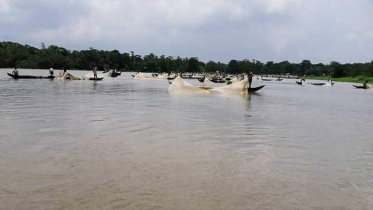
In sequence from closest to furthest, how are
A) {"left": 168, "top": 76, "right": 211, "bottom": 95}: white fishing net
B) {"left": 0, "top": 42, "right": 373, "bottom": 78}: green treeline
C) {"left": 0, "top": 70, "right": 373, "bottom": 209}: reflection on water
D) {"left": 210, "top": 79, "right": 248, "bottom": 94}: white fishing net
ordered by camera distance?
1. {"left": 0, "top": 70, "right": 373, "bottom": 209}: reflection on water
2. {"left": 168, "top": 76, "right": 211, "bottom": 95}: white fishing net
3. {"left": 210, "top": 79, "right": 248, "bottom": 94}: white fishing net
4. {"left": 0, "top": 42, "right": 373, "bottom": 78}: green treeline

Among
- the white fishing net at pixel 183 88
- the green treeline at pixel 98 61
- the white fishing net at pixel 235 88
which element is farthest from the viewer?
the green treeline at pixel 98 61

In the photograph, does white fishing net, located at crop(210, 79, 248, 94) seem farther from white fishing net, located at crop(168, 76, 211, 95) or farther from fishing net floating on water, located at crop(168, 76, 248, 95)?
white fishing net, located at crop(168, 76, 211, 95)

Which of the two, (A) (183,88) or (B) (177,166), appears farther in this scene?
(A) (183,88)

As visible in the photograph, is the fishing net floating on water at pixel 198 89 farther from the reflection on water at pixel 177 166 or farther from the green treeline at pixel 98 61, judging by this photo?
the green treeline at pixel 98 61

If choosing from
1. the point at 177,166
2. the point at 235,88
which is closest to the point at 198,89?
the point at 235,88

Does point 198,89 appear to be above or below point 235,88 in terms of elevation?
below

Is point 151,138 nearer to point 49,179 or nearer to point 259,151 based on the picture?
point 259,151

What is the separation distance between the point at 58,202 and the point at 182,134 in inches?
240

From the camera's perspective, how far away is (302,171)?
24.1ft

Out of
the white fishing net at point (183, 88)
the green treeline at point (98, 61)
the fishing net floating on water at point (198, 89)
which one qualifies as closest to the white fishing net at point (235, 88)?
the fishing net floating on water at point (198, 89)

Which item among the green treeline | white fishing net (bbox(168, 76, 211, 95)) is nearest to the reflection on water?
white fishing net (bbox(168, 76, 211, 95))

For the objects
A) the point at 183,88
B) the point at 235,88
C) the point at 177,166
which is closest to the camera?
the point at 177,166

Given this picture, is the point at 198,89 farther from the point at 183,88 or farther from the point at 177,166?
the point at 177,166

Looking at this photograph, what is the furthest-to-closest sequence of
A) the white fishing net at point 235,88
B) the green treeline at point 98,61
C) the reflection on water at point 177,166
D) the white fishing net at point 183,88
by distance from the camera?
the green treeline at point 98,61 < the white fishing net at point 235,88 < the white fishing net at point 183,88 < the reflection on water at point 177,166
